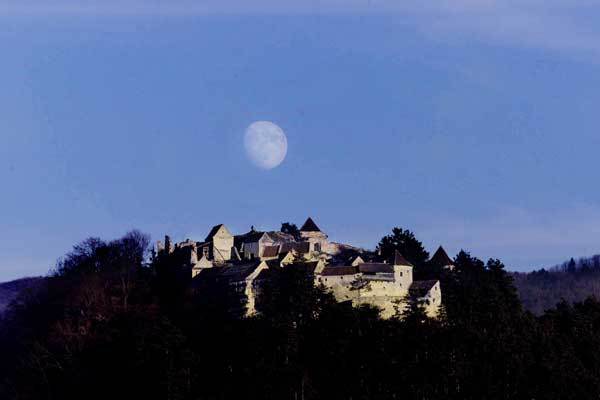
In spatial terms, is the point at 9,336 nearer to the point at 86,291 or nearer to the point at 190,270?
the point at 86,291

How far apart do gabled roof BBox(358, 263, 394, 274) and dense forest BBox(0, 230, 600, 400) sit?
3234 mm

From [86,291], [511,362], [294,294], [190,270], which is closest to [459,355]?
[511,362]

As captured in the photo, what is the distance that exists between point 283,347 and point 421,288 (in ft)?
41.5

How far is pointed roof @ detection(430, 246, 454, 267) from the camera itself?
2966 inches

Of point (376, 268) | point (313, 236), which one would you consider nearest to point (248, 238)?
point (313, 236)

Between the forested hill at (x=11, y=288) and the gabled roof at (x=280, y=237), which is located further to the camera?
the forested hill at (x=11, y=288)

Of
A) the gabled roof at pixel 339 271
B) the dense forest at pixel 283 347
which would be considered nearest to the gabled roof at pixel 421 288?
the dense forest at pixel 283 347

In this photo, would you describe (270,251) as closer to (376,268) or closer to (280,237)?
(280,237)

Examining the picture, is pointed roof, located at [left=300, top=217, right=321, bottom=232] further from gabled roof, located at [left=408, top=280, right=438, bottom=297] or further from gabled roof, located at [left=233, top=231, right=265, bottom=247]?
gabled roof, located at [left=408, top=280, right=438, bottom=297]

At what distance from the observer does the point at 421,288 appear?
66.6m

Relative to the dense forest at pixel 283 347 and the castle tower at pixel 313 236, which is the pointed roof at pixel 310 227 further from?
the dense forest at pixel 283 347

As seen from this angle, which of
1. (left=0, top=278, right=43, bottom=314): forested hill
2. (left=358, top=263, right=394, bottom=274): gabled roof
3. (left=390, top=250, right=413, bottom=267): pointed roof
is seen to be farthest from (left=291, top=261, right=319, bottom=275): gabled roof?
(left=0, top=278, right=43, bottom=314): forested hill

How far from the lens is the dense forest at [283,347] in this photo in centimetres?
5881

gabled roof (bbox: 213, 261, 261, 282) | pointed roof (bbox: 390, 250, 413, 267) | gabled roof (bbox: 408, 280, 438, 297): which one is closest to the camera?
gabled roof (bbox: 408, 280, 438, 297)
